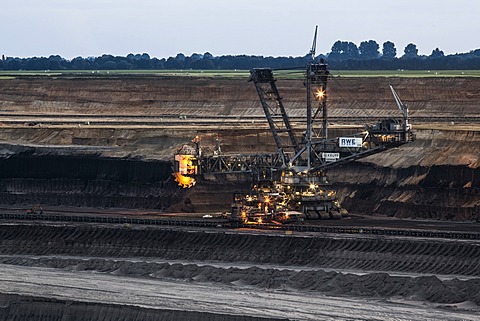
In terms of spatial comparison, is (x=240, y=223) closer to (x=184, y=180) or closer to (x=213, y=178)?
(x=184, y=180)

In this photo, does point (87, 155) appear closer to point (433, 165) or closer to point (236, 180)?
point (236, 180)

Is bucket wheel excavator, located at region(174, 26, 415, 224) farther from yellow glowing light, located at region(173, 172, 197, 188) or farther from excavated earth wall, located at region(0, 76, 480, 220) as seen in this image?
excavated earth wall, located at region(0, 76, 480, 220)

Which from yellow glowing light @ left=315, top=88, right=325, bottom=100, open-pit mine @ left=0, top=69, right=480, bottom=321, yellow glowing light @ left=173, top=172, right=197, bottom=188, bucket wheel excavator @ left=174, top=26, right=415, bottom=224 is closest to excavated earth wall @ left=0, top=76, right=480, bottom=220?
open-pit mine @ left=0, top=69, right=480, bottom=321

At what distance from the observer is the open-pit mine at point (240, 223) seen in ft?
297

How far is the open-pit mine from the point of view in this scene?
90.5m

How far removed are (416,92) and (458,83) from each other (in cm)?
527

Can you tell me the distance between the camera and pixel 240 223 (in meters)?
116

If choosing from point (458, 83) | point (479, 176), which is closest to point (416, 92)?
point (458, 83)

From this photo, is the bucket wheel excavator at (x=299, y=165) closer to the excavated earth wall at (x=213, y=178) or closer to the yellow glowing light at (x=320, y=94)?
the yellow glowing light at (x=320, y=94)

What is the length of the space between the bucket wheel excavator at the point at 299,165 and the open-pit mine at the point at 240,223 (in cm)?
17

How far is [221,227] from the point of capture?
11519cm

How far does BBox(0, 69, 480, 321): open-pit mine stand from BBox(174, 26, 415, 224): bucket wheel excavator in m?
0.17

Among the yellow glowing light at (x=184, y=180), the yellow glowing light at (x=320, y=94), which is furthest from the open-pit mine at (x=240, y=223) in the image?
the yellow glowing light at (x=184, y=180)

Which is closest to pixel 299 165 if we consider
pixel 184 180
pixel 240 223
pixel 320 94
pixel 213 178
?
pixel 320 94
